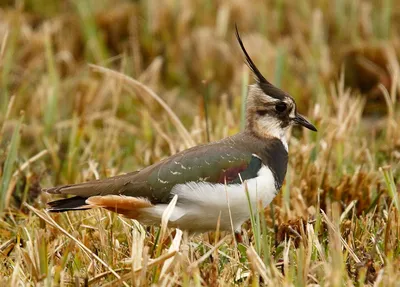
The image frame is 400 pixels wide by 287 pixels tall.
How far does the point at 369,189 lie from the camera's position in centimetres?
490

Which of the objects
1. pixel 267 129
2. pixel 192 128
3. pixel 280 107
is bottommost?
pixel 192 128

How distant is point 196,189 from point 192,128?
167 cm

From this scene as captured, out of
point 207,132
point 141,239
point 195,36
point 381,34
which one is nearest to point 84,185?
point 141,239

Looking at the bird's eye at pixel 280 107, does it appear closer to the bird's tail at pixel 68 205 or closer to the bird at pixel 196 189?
the bird at pixel 196 189

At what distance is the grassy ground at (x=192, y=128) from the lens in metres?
3.63

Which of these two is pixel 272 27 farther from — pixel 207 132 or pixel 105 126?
pixel 207 132

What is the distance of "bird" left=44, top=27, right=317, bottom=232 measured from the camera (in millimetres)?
4117

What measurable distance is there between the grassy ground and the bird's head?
0.32 meters

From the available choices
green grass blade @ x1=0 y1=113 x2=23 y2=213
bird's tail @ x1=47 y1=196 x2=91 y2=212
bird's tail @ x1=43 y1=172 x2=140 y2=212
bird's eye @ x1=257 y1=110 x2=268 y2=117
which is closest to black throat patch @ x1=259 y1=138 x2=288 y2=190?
bird's eye @ x1=257 y1=110 x2=268 y2=117

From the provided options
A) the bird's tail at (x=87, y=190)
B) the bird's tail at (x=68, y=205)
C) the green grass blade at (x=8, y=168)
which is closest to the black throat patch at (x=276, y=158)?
the bird's tail at (x=87, y=190)

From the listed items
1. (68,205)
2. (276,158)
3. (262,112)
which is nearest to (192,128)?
(262,112)

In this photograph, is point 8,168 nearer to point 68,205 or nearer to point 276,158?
point 68,205

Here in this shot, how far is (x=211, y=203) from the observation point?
411 cm

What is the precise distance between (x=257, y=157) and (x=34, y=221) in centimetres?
124
